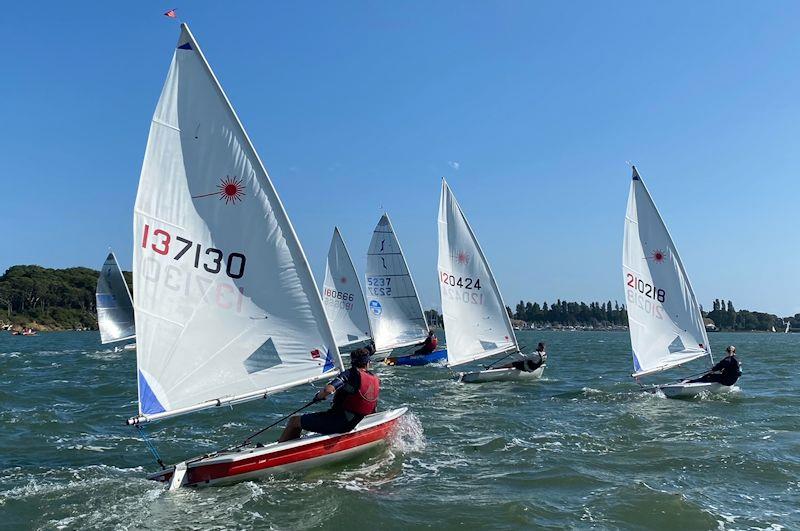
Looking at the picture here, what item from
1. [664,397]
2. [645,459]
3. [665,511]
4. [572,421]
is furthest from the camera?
[664,397]

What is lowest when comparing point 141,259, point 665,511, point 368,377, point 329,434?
point 665,511

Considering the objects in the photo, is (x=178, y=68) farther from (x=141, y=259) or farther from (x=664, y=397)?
(x=664, y=397)

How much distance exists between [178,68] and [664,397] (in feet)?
47.3

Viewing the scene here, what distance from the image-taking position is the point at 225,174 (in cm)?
881

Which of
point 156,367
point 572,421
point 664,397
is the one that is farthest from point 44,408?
point 664,397

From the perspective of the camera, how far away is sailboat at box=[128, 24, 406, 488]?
8.50m

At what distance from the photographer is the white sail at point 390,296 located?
28.5 metres

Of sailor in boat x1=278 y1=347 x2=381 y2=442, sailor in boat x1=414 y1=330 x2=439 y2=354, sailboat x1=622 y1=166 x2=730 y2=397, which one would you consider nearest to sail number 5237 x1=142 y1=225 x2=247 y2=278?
sailor in boat x1=278 y1=347 x2=381 y2=442

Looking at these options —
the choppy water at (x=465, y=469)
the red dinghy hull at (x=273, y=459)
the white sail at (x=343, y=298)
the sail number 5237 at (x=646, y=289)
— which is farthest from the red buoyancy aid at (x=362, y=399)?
the white sail at (x=343, y=298)

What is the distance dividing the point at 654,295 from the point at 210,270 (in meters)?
13.7

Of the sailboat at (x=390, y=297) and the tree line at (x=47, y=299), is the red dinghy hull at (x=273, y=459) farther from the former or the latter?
the tree line at (x=47, y=299)

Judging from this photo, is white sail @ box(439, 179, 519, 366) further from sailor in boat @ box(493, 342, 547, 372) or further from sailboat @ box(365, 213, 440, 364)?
sailboat @ box(365, 213, 440, 364)

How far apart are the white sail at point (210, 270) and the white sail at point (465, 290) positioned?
1276cm

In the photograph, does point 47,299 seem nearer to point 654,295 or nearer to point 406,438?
point 654,295
